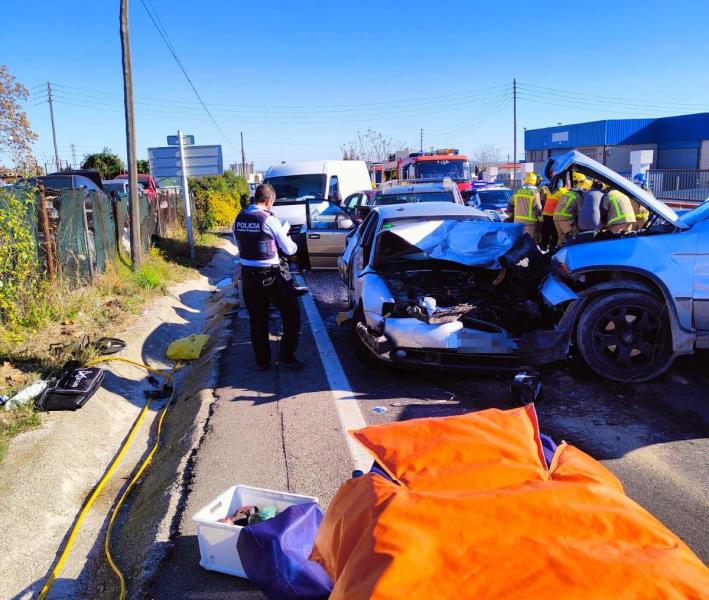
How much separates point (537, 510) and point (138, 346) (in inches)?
286

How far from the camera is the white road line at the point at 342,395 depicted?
450 centimetres

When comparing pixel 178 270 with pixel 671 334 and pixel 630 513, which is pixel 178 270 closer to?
pixel 671 334

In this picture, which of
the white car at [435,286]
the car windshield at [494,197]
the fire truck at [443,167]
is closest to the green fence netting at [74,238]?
the white car at [435,286]

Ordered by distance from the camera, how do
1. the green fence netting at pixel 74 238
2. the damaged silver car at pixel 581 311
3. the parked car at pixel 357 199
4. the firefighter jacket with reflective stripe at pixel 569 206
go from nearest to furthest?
the damaged silver car at pixel 581 311 < the green fence netting at pixel 74 238 < the firefighter jacket with reflective stripe at pixel 569 206 < the parked car at pixel 357 199

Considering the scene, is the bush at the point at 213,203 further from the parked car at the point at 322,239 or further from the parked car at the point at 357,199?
the parked car at the point at 322,239

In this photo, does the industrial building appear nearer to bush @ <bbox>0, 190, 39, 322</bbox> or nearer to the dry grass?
the dry grass

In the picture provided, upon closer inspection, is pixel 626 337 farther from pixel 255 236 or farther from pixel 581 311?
pixel 255 236

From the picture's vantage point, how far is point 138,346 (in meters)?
8.29

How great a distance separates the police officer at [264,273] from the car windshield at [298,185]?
11.3 meters

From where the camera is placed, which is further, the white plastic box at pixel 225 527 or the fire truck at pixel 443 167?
the fire truck at pixel 443 167

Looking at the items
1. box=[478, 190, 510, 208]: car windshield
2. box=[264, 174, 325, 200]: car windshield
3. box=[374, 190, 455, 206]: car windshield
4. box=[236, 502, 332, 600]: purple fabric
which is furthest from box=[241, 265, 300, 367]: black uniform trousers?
box=[478, 190, 510, 208]: car windshield

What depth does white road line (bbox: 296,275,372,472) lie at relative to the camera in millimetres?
4500

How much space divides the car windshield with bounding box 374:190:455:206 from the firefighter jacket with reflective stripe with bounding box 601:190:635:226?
4.31m

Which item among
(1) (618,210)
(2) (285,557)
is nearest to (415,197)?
(1) (618,210)
